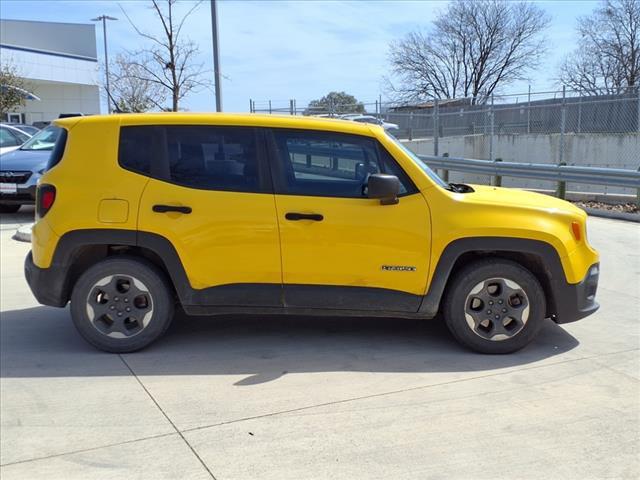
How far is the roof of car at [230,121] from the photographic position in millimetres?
4586

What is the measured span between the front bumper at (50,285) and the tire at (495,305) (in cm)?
291

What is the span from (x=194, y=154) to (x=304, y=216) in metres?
0.96

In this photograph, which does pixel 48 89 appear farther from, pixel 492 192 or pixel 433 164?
pixel 492 192

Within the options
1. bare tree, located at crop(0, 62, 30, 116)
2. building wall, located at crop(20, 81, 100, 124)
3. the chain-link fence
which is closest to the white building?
building wall, located at crop(20, 81, 100, 124)

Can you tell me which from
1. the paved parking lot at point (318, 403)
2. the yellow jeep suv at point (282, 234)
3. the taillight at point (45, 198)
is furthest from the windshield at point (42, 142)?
the yellow jeep suv at point (282, 234)

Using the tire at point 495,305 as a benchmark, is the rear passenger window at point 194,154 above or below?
above

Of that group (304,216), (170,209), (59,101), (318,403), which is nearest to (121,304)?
(170,209)

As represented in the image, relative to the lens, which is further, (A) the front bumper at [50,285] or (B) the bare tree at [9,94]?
(B) the bare tree at [9,94]

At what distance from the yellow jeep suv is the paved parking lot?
359 mm

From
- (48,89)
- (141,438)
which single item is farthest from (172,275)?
(48,89)

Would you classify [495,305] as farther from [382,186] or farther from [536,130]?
[536,130]

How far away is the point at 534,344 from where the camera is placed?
4832 mm

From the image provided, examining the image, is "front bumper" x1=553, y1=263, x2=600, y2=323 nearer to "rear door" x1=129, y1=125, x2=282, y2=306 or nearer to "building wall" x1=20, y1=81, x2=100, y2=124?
"rear door" x1=129, y1=125, x2=282, y2=306

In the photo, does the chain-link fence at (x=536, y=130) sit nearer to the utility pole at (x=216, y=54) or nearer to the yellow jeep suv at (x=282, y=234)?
the utility pole at (x=216, y=54)
